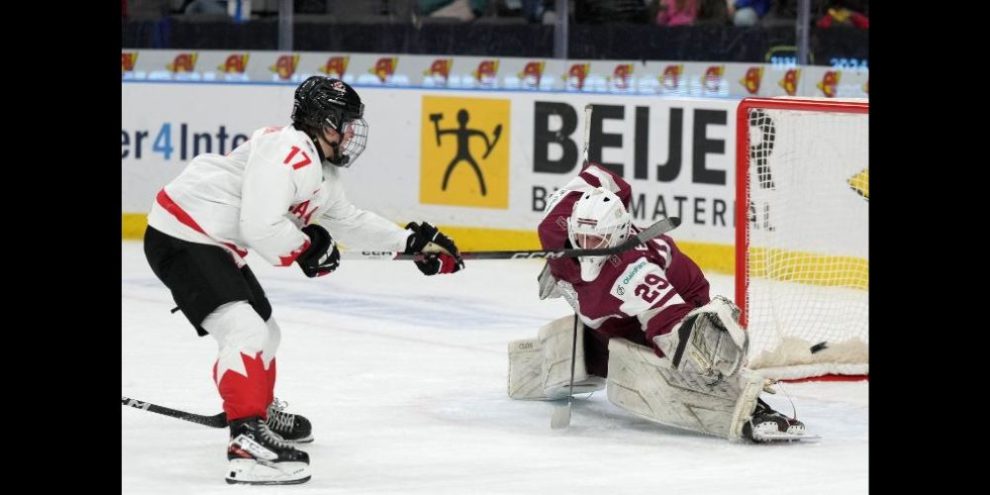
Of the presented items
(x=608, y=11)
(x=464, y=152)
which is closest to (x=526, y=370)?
(x=464, y=152)

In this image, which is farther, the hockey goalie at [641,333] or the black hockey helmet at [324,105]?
the hockey goalie at [641,333]

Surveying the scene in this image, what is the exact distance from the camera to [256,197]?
370 centimetres

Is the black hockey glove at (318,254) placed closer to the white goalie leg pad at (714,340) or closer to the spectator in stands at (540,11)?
the white goalie leg pad at (714,340)

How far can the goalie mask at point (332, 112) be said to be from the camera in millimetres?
3852

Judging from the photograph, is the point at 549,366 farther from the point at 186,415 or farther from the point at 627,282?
the point at 186,415

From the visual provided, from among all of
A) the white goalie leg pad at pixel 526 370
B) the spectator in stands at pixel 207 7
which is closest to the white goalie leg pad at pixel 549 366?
the white goalie leg pad at pixel 526 370

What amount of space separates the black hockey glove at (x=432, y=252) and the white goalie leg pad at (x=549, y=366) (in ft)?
Answer: 1.86

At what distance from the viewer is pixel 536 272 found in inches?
288

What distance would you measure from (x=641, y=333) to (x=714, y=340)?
381mm

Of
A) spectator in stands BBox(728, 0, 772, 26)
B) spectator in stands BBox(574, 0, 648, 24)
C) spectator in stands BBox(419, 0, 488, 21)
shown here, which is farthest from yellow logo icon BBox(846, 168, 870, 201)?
spectator in stands BBox(419, 0, 488, 21)

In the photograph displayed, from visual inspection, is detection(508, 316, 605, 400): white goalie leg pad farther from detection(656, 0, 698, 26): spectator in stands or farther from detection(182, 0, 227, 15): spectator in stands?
detection(182, 0, 227, 15): spectator in stands
